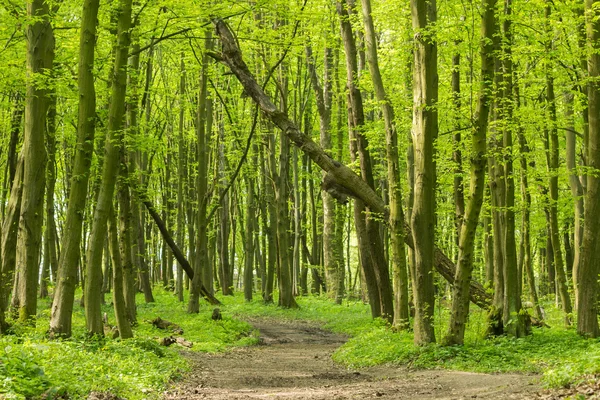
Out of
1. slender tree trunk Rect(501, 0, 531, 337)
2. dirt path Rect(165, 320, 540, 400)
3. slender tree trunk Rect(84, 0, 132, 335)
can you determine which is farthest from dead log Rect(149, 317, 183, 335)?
slender tree trunk Rect(501, 0, 531, 337)

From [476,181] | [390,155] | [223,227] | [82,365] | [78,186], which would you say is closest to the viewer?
[82,365]

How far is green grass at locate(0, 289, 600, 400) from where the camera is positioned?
7211mm

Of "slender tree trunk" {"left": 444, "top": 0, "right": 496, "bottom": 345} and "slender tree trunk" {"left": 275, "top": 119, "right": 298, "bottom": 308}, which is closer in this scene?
"slender tree trunk" {"left": 444, "top": 0, "right": 496, "bottom": 345}

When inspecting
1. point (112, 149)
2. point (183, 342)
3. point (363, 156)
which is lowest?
point (183, 342)

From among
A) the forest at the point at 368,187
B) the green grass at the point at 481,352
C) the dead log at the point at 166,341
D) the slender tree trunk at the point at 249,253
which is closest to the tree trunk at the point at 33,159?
the forest at the point at 368,187

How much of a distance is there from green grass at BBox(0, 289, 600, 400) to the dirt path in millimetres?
463

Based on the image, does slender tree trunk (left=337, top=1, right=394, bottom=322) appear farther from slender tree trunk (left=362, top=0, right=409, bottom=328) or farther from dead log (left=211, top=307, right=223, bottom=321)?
dead log (left=211, top=307, right=223, bottom=321)

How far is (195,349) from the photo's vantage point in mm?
15664

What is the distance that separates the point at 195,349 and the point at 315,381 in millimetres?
5370

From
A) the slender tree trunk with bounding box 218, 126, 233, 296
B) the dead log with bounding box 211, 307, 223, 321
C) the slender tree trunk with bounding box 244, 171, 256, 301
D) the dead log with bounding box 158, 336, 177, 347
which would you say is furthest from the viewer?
the slender tree trunk with bounding box 218, 126, 233, 296

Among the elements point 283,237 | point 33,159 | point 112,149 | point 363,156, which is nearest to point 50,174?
point 33,159

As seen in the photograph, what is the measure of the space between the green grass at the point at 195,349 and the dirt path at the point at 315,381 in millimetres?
463

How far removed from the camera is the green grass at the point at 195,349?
284 inches

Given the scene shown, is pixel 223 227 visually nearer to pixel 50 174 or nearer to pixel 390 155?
pixel 50 174
